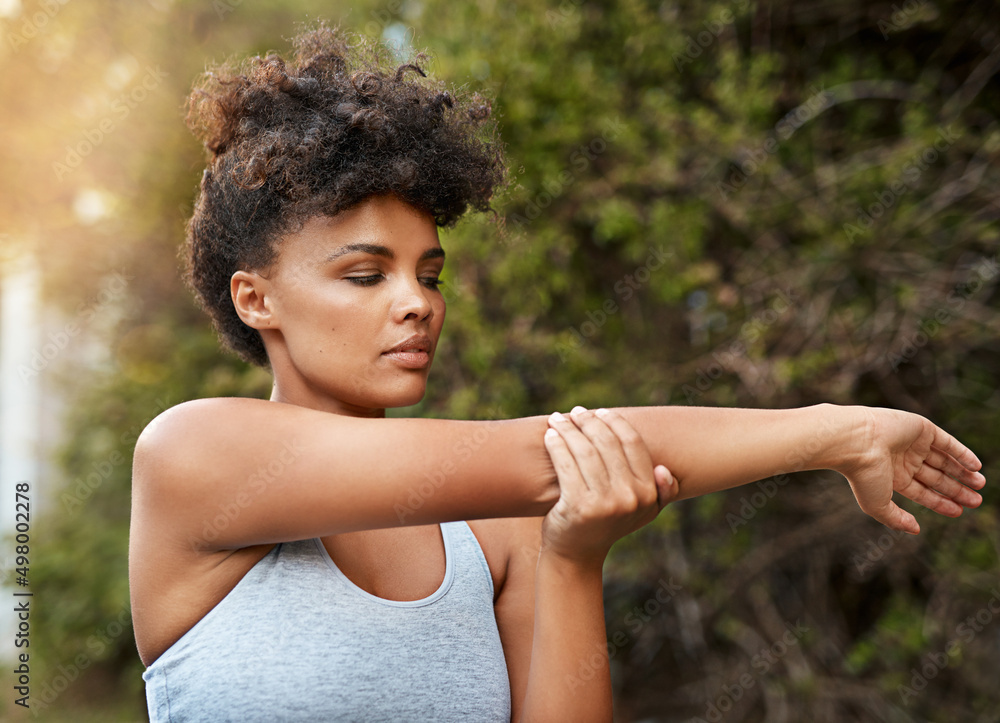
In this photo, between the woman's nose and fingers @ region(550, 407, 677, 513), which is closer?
fingers @ region(550, 407, 677, 513)

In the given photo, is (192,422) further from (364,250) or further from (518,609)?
(518,609)

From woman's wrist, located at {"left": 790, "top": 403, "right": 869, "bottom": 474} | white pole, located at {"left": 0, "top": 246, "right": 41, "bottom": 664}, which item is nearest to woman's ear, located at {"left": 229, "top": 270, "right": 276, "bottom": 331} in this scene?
woman's wrist, located at {"left": 790, "top": 403, "right": 869, "bottom": 474}

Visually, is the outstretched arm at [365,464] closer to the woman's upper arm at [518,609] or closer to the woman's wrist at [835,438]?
the woman's wrist at [835,438]

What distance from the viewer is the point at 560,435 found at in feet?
3.58

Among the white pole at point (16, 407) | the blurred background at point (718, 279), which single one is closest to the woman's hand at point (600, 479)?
the blurred background at point (718, 279)

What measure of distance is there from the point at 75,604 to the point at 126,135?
2.32m

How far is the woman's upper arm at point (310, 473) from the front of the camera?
1.02 m

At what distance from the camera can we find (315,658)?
104 centimetres

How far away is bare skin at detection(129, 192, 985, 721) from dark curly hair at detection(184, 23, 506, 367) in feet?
0.14

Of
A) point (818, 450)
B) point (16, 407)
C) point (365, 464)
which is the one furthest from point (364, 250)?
point (16, 407)

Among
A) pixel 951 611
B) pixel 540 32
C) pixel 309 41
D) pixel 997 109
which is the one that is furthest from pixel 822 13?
pixel 309 41

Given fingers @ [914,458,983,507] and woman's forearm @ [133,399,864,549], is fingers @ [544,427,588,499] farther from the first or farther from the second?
fingers @ [914,458,983,507]

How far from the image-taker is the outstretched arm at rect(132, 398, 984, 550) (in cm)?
102

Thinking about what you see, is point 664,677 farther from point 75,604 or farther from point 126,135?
point 126,135
